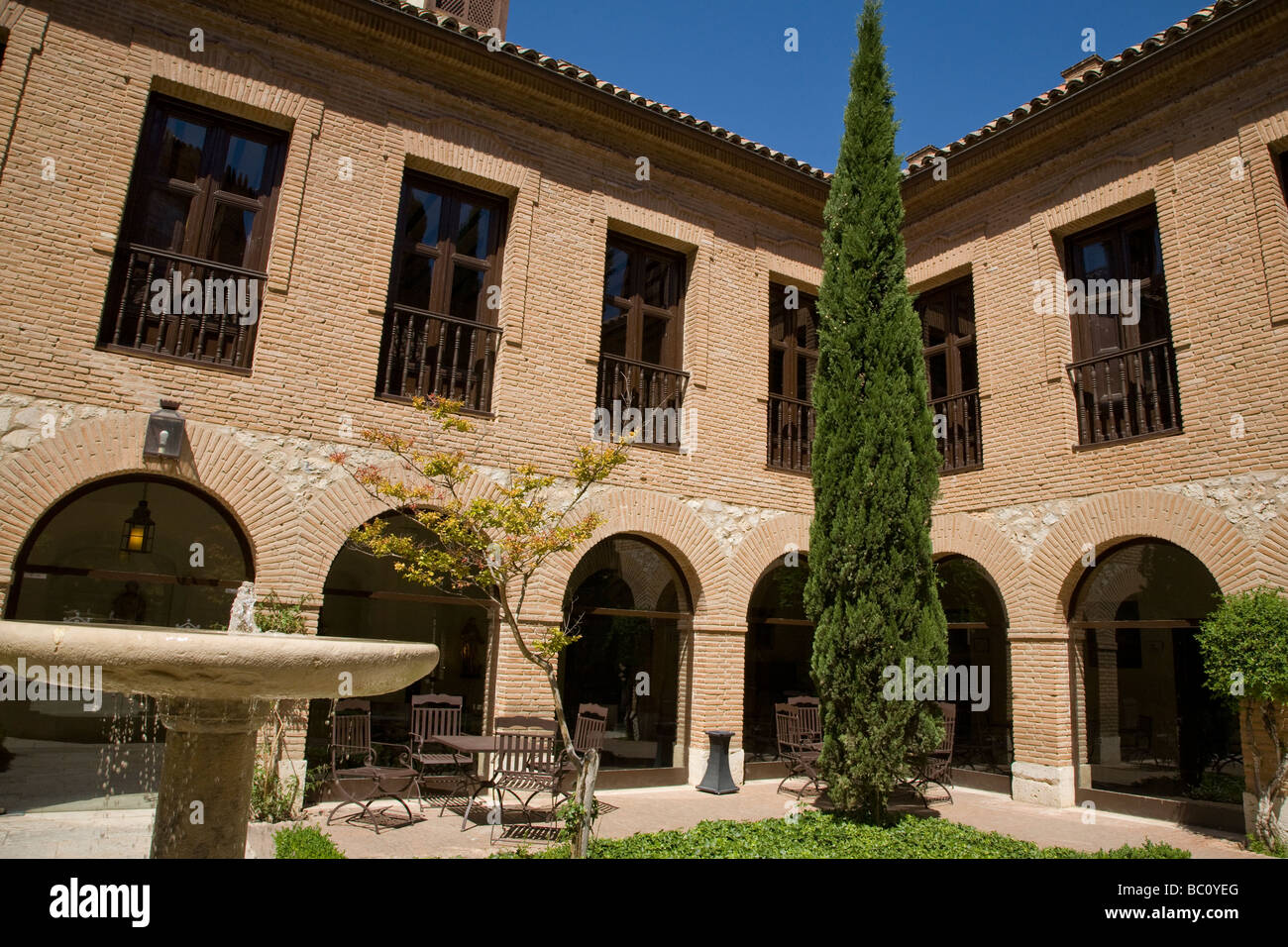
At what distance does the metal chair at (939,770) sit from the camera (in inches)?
322

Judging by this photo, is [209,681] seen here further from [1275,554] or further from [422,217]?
[1275,554]

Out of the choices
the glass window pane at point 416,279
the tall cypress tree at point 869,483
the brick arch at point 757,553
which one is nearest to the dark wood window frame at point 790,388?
the brick arch at point 757,553

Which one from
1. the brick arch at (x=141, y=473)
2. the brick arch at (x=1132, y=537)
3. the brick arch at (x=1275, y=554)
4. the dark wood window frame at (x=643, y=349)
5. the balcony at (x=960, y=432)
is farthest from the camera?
the balcony at (x=960, y=432)

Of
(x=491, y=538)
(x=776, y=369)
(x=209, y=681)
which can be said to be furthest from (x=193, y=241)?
(x=776, y=369)

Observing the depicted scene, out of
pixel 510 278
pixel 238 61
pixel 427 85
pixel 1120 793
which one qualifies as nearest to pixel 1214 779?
pixel 1120 793

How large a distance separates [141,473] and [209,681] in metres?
4.80

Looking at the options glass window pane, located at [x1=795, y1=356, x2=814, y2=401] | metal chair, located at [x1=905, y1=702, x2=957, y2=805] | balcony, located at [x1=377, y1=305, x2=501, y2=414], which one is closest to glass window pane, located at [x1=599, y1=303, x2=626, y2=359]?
balcony, located at [x1=377, y1=305, x2=501, y2=414]

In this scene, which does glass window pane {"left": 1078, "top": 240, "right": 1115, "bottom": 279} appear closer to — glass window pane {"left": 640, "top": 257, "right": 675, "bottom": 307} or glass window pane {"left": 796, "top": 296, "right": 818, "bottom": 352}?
glass window pane {"left": 796, "top": 296, "right": 818, "bottom": 352}

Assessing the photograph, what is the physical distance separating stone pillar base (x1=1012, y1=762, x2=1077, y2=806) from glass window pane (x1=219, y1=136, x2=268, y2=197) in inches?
409

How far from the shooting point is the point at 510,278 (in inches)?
361

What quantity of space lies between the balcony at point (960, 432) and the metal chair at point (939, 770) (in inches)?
123

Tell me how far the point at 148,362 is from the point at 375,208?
8.96 feet

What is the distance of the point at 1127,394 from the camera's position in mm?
9219

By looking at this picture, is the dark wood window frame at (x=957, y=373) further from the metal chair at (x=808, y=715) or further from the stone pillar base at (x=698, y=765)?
the stone pillar base at (x=698, y=765)
